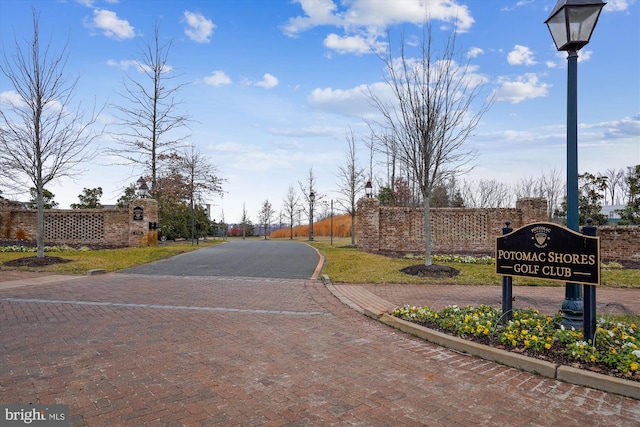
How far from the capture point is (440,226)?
58.3ft

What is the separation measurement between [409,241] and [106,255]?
39.0 ft

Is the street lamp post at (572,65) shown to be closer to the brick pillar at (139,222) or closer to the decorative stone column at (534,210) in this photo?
the decorative stone column at (534,210)

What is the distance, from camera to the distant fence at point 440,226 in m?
17.5

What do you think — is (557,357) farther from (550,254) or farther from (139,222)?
(139,222)

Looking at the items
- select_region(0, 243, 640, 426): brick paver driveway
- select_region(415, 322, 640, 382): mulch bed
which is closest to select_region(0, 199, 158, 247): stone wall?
select_region(0, 243, 640, 426): brick paver driveway

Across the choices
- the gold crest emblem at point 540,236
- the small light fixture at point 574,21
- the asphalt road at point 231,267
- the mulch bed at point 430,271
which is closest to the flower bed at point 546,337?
the gold crest emblem at point 540,236

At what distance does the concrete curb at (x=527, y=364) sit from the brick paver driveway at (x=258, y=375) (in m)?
0.10

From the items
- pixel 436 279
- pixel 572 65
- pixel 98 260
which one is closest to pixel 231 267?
pixel 98 260

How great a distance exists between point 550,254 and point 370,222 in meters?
12.6

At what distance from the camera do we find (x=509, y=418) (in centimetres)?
313

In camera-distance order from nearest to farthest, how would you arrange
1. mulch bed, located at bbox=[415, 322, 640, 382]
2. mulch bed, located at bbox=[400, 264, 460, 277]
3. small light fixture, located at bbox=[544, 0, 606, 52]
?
mulch bed, located at bbox=[415, 322, 640, 382] → small light fixture, located at bbox=[544, 0, 606, 52] → mulch bed, located at bbox=[400, 264, 460, 277]

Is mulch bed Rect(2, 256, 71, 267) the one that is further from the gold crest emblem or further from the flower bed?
the gold crest emblem

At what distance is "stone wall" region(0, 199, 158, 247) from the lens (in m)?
18.4

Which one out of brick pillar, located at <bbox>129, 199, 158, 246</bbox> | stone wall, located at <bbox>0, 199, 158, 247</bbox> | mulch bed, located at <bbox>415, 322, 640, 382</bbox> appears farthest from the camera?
stone wall, located at <bbox>0, 199, 158, 247</bbox>
